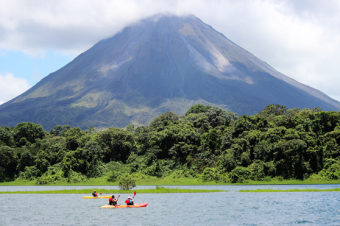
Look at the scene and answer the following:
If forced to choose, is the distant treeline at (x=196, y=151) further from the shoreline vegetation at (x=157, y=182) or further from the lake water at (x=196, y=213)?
the lake water at (x=196, y=213)

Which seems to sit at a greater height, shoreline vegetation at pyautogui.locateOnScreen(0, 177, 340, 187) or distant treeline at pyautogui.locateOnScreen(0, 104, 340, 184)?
distant treeline at pyautogui.locateOnScreen(0, 104, 340, 184)

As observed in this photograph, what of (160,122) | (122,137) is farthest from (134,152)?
(160,122)

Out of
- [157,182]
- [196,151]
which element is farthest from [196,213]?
[196,151]

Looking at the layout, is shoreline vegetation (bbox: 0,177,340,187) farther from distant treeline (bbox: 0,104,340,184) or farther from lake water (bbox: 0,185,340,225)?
lake water (bbox: 0,185,340,225)

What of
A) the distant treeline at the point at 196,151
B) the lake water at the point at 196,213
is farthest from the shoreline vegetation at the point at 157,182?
the lake water at the point at 196,213

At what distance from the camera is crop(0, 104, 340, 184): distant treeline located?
2352 inches

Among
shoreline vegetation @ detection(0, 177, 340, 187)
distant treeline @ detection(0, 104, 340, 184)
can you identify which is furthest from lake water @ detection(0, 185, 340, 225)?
distant treeline @ detection(0, 104, 340, 184)

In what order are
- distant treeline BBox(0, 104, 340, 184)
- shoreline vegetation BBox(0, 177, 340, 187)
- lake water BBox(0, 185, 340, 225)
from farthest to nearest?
distant treeline BBox(0, 104, 340, 184)
shoreline vegetation BBox(0, 177, 340, 187)
lake water BBox(0, 185, 340, 225)

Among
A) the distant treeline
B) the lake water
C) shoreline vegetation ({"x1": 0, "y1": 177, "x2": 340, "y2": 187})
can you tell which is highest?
the distant treeline

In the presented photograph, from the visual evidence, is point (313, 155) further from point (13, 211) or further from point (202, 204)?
point (13, 211)

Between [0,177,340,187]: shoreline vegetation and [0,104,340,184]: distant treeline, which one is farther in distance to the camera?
[0,104,340,184]: distant treeline

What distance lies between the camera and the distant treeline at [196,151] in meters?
59.8

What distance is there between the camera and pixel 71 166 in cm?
6888

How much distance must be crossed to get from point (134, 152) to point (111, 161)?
5.71 meters
